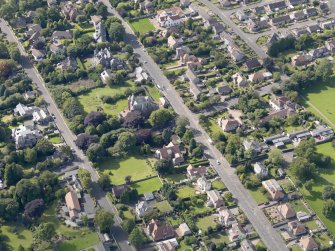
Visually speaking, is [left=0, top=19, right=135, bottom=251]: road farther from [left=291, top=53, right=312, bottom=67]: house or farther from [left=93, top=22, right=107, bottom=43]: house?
[left=291, top=53, right=312, bottom=67]: house

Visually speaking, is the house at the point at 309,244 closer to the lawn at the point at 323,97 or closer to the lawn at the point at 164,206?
the lawn at the point at 164,206

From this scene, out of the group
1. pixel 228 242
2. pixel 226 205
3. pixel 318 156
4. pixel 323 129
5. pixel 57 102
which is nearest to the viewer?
pixel 228 242

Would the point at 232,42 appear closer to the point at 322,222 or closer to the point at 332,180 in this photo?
the point at 332,180

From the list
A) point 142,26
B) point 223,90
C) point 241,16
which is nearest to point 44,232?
point 223,90

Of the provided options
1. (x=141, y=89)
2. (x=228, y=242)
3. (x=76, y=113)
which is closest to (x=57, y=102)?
(x=76, y=113)

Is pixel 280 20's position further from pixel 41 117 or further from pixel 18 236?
pixel 18 236

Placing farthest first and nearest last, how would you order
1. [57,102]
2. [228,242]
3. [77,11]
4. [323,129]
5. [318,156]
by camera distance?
[77,11], [57,102], [323,129], [318,156], [228,242]

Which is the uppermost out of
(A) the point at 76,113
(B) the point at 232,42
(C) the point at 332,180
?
(B) the point at 232,42
